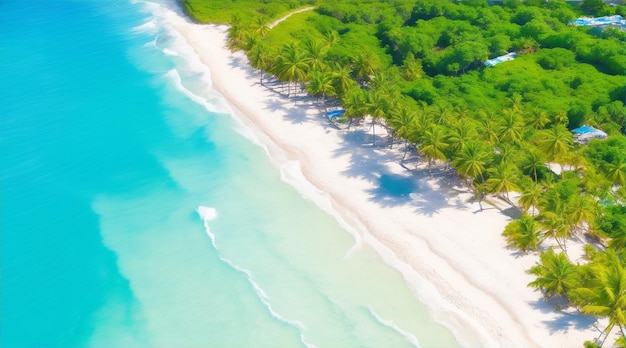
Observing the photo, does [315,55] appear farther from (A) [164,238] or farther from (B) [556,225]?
(B) [556,225]

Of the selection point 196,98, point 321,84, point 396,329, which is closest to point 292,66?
point 321,84

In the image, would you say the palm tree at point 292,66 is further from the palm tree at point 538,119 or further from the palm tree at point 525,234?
the palm tree at point 525,234

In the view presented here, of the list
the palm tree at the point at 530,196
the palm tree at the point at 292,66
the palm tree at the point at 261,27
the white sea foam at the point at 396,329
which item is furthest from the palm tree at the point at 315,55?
the white sea foam at the point at 396,329

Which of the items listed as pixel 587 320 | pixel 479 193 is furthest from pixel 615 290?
pixel 479 193

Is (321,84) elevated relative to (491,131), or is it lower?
elevated

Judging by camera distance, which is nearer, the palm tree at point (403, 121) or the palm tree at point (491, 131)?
the palm tree at point (491, 131)
